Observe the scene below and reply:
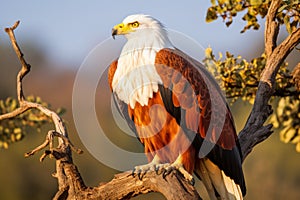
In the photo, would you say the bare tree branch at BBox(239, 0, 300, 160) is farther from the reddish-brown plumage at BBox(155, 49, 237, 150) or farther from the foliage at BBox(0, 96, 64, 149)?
the foliage at BBox(0, 96, 64, 149)

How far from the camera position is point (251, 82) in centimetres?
655

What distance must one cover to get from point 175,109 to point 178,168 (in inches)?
20.4

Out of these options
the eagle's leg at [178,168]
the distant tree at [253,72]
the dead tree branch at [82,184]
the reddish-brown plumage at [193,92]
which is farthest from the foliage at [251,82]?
the dead tree branch at [82,184]

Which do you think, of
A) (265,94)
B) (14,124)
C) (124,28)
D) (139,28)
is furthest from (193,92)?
(14,124)

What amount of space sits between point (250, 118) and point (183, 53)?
32.9 inches

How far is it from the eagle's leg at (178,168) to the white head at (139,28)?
1153mm

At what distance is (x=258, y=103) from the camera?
19.0 ft

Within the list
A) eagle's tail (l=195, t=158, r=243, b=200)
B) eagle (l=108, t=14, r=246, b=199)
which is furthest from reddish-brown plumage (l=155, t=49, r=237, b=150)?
eagle's tail (l=195, t=158, r=243, b=200)

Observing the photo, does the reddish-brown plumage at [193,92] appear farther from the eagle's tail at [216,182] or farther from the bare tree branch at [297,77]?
the bare tree branch at [297,77]

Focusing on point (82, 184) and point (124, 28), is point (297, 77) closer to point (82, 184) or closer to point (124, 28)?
point (124, 28)

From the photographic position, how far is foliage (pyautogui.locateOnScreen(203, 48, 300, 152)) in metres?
6.49

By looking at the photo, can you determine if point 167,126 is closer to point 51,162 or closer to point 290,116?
point 290,116

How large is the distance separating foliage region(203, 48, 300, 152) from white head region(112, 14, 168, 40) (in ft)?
2.68

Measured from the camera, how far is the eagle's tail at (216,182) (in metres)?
5.80
